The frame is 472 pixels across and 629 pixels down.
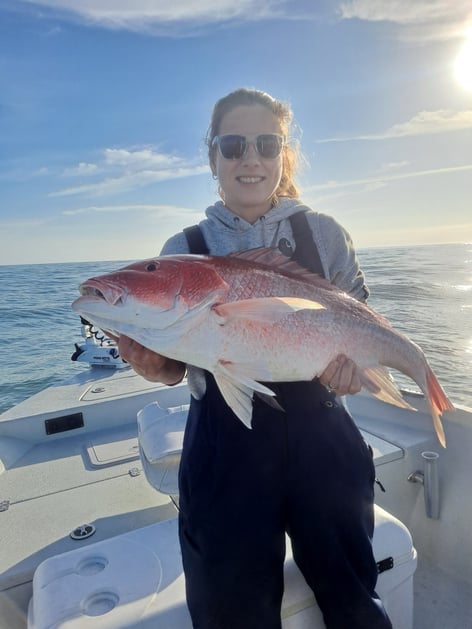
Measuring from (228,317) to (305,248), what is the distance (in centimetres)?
67

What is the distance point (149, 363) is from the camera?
1.79 m

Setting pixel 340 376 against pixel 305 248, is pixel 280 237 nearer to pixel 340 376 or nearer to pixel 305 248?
pixel 305 248

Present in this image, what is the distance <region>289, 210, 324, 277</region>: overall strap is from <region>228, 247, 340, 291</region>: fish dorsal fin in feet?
0.83

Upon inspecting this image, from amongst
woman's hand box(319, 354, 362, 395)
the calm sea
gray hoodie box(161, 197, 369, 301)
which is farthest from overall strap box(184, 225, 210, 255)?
the calm sea

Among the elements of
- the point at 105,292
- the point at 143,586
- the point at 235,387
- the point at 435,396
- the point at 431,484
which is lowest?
the point at 431,484

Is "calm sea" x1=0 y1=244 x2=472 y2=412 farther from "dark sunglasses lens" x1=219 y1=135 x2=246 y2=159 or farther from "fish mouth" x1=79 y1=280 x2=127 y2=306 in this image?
"fish mouth" x1=79 y1=280 x2=127 y2=306

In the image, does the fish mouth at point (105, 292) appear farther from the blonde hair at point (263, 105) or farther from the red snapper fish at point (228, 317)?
the blonde hair at point (263, 105)

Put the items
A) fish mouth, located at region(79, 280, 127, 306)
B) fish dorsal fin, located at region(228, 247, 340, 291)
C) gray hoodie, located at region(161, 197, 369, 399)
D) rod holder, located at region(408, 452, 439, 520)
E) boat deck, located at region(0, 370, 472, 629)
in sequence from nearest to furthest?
fish mouth, located at region(79, 280, 127, 306)
fish dorsal fin, located at region(228, 247, 340, 291)
gray hoodie, located at region(161, 197, 369, 399)
boat deck, located at region(0, 370, 472, 629)
rod holder, located at region(408, 452, 439, 520)

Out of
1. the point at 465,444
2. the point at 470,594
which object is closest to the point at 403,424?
the point at 465,444

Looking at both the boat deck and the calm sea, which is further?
the calm sea

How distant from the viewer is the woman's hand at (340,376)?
165 cm

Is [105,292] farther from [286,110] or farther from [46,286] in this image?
[46,286]

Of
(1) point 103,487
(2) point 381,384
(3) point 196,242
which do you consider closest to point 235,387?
(2) point 381,384

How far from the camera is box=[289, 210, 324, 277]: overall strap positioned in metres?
1.99
